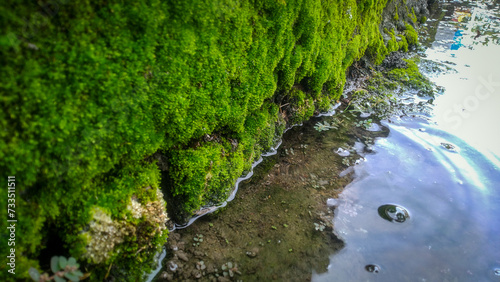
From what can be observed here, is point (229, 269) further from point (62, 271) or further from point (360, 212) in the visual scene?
point (360, 212)

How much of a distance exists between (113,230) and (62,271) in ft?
1.57

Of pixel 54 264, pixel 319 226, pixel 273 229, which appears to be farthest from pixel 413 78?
pixel 54 264

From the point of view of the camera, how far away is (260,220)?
3822 millimetres

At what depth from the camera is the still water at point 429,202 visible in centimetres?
350

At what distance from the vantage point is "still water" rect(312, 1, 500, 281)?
3.50 metres

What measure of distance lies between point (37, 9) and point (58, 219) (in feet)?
5.37

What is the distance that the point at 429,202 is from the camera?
4426 millimetres

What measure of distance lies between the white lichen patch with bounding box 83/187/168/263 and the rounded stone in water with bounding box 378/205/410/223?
3052mm

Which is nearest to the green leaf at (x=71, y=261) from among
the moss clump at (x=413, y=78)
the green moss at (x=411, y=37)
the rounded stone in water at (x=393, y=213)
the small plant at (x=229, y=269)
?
the small plant at (x=229, y=269)

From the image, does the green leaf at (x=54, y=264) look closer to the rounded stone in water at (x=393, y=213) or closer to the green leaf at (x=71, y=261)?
the green leaf at (x=71, y=261)

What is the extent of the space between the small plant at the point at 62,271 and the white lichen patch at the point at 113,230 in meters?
0.19

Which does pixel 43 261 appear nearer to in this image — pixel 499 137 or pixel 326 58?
pixel 326 58

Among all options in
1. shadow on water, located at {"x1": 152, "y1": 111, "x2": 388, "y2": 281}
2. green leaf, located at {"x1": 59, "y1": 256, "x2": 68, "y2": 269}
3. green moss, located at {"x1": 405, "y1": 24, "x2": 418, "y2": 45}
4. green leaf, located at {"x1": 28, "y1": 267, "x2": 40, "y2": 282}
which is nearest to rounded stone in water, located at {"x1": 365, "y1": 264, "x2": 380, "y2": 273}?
shadow on water, located at {"x1": 152, "y1": 111, "x2": 388, "y2": 281}

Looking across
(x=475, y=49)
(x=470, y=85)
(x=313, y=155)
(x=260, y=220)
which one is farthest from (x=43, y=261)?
(x=475, y=49)
